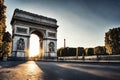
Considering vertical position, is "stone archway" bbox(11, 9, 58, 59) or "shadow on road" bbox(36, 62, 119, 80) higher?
"stone archway" bbox(11, 9, 58, 59)

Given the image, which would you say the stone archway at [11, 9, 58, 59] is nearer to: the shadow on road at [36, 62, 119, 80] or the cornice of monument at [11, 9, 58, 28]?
the cornice of monument at [11, 9, 58, 28]

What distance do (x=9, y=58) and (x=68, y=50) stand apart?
25795 millimetres

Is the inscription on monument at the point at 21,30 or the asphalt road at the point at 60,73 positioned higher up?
the inscription on monument at the point at 21,30

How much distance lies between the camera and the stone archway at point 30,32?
3431 centimetres

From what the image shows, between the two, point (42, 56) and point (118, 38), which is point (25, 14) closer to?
point (42, 56)

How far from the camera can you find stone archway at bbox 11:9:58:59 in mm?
34312

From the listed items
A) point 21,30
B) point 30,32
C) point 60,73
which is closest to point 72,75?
point 60,73

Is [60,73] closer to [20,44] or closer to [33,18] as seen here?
[20,44]

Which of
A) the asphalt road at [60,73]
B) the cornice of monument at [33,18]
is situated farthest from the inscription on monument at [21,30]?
the asphalt road at [60,73]

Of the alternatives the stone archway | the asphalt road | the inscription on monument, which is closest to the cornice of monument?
the stone archway

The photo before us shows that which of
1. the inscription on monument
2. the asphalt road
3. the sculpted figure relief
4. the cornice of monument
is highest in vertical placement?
the cornice of monument

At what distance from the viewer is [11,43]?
34.8 m

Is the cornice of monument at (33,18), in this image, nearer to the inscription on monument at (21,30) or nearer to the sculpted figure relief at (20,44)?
the inscription on monument at (21,30)

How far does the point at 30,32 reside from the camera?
121 feet
